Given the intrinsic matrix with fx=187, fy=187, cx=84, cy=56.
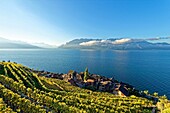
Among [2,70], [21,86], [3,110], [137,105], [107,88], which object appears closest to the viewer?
[3,110]

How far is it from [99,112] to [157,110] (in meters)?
34.0

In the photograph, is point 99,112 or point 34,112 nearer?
point 34,112

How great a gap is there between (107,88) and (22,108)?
79000 millimetres

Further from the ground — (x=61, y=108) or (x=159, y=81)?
(x=61, y=108)

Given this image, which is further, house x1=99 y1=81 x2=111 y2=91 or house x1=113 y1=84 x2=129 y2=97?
house x1=99 y1=81 x2=111 y2=91

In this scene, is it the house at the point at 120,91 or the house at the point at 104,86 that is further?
the house at the point at 104,86

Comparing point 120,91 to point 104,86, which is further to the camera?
point 104,86

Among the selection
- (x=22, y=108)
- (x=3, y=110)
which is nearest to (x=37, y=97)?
(x=22, y=108)

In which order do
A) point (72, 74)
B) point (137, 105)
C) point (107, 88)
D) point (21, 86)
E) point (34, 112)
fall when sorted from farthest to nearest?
point (72, 74) < point (107, 88) < point (137, 105) < point (21, 86) < point (34, 112)

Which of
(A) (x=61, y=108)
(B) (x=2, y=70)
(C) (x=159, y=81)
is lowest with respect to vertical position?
(C) (x=159, y=81)

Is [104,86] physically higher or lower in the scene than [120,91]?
higher

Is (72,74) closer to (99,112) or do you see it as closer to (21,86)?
(21,86)

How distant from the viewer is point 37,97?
75875 mm

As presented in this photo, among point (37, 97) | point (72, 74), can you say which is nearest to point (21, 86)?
point (37, 97)
